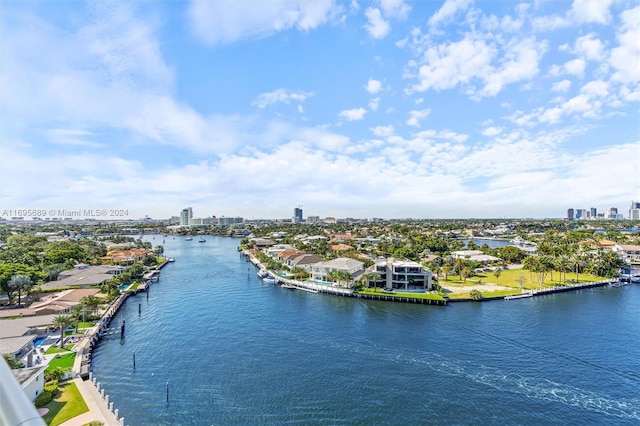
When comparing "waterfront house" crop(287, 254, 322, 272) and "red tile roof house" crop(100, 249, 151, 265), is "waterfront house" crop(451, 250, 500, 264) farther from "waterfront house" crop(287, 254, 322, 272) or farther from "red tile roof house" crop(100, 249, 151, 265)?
"red tile roof house" crop(100, 249, 151, 265)

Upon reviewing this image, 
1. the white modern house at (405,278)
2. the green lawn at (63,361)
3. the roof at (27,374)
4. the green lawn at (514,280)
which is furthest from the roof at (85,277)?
the green lawn at (514,280)

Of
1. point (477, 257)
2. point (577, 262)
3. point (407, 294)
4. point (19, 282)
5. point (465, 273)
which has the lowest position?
point (407, 294)

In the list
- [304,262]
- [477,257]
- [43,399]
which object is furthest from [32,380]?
[477,257]

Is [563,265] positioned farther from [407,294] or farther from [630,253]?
[630,253]

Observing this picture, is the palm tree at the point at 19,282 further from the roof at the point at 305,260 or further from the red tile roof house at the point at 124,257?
the roof at the point at 305,260

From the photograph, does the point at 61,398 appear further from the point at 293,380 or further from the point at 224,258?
the point at 224,258

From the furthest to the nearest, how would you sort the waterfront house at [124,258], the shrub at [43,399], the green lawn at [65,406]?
1. the waterfront house at [124,258]
2. the shrub at [43,399]
3. the green lawn at [65,406]
